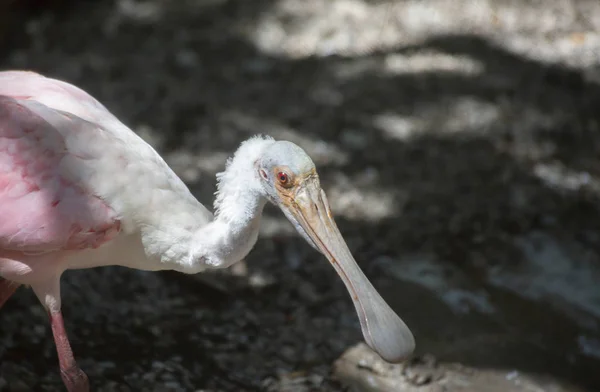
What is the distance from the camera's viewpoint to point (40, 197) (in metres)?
3.32

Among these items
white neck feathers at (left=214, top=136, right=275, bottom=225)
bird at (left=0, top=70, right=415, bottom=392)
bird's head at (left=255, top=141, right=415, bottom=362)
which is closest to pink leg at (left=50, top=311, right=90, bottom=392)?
bird at (left=0, top=70, right=415, bottom=392)

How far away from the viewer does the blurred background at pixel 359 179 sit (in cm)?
414

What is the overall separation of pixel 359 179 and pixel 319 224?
208 centimetres

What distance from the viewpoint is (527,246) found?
4918 millimetres

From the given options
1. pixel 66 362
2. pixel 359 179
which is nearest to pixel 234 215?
pixel 66 362

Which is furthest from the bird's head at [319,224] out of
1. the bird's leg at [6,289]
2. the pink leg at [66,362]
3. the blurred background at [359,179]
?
the bird's leg at [6,289]

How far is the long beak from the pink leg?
1.02 metres

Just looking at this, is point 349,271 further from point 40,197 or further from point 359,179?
point 359,179

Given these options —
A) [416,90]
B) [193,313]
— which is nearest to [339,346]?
[193,313]

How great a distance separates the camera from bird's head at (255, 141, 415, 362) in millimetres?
3260

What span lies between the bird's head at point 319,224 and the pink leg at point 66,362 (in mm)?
976

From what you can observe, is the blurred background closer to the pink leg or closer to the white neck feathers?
the pink leg

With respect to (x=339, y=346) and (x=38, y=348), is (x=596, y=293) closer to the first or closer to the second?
(x=339, y=346)

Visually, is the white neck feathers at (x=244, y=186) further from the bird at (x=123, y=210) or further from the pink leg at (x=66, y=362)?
the pink leg at (x=66, y=362)
